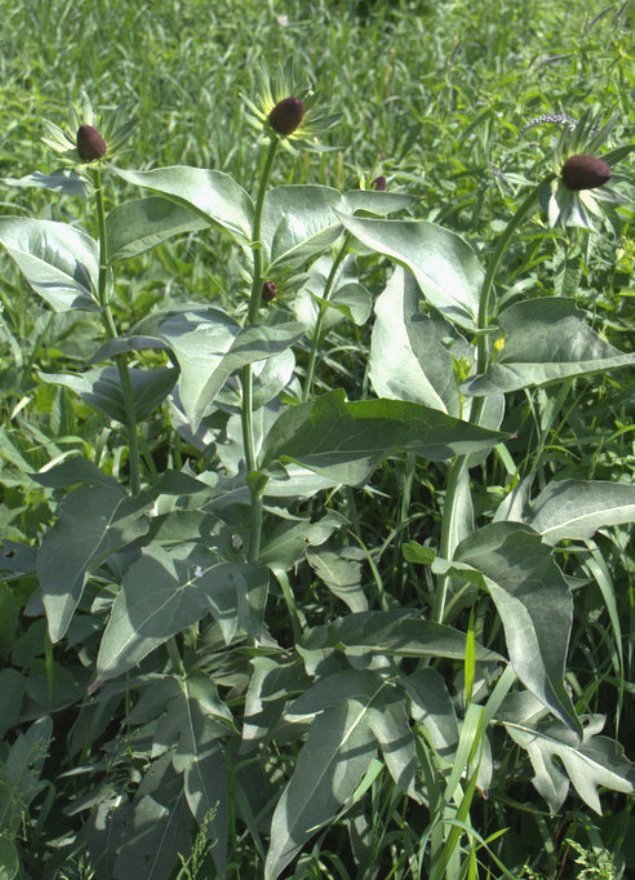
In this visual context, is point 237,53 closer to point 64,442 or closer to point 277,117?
point 64,442

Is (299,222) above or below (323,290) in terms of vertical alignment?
above

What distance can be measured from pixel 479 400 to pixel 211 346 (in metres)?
0.46

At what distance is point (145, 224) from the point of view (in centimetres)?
172

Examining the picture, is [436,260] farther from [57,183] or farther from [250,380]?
[57,183]

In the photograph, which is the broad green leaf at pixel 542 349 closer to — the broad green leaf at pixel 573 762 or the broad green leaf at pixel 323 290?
the broad green leaf at pixel 323 290

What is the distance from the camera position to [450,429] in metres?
1.57

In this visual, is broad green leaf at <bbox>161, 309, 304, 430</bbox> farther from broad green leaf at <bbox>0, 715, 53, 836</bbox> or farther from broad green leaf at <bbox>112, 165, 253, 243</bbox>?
broad green leaf at <bbox>0, 715, 53, 836</bbox>

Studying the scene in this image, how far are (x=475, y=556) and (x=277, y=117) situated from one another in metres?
0.79

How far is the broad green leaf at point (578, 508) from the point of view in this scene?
1830 mm

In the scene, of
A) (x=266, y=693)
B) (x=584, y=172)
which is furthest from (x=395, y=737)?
(x=584, y=172)

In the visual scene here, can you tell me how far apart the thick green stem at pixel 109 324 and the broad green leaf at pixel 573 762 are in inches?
34.6

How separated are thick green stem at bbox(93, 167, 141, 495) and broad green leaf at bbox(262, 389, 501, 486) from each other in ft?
0.91

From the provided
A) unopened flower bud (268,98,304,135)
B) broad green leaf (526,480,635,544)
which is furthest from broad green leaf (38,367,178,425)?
broad green leaf (526,480,635,544)

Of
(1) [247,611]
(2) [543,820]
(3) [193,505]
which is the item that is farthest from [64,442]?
(2) [543,820]
